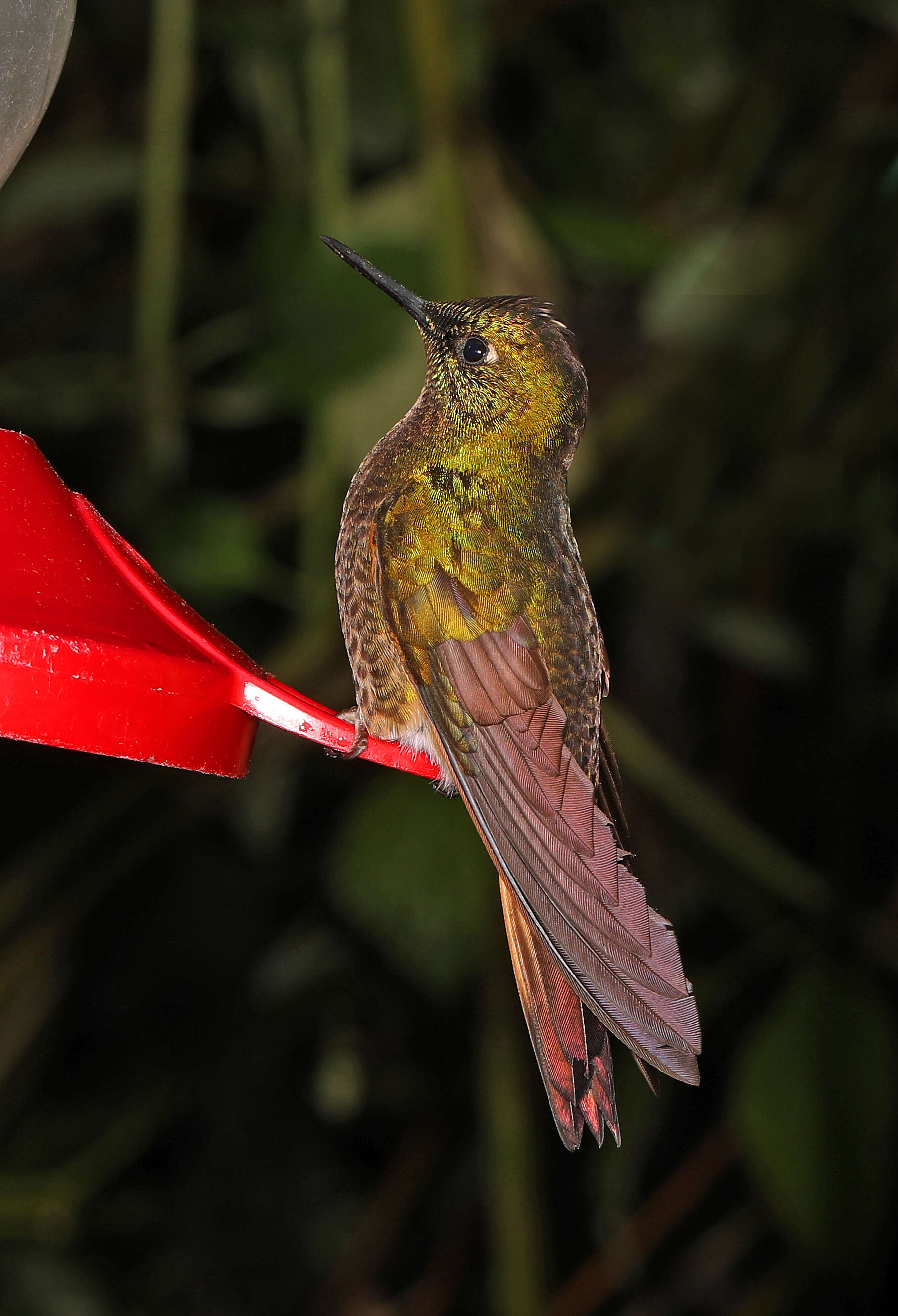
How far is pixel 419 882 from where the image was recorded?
2414mm

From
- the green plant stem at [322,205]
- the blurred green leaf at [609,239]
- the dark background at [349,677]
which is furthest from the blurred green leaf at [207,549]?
the blurred green leaf at [609,239]

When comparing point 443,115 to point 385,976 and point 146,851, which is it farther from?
point 385,976

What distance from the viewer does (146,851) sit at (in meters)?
2.77

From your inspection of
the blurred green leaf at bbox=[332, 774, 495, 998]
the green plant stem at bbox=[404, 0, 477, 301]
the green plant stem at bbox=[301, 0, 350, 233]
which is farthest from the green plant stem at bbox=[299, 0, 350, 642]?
the blurred green leaf at bbox=[332, 774, 495, 998]

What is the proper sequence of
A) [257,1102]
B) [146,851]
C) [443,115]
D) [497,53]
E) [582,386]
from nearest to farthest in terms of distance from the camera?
[582,386]
[443,115]
[146,851]
[257,1102]
[497,53]

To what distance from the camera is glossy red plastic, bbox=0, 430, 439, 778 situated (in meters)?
1.06

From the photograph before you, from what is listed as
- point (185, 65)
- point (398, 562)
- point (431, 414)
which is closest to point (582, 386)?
point (431, 414)

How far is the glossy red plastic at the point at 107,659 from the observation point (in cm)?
106

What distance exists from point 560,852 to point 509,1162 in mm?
1319

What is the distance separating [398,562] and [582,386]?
15.3 inches

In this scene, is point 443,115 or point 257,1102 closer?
point 443,115

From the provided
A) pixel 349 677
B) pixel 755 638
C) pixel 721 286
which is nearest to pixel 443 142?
pixel 721 286

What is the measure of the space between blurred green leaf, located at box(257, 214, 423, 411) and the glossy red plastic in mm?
1027

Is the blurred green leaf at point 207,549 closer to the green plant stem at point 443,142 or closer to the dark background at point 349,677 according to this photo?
the dark background at point 349,677
